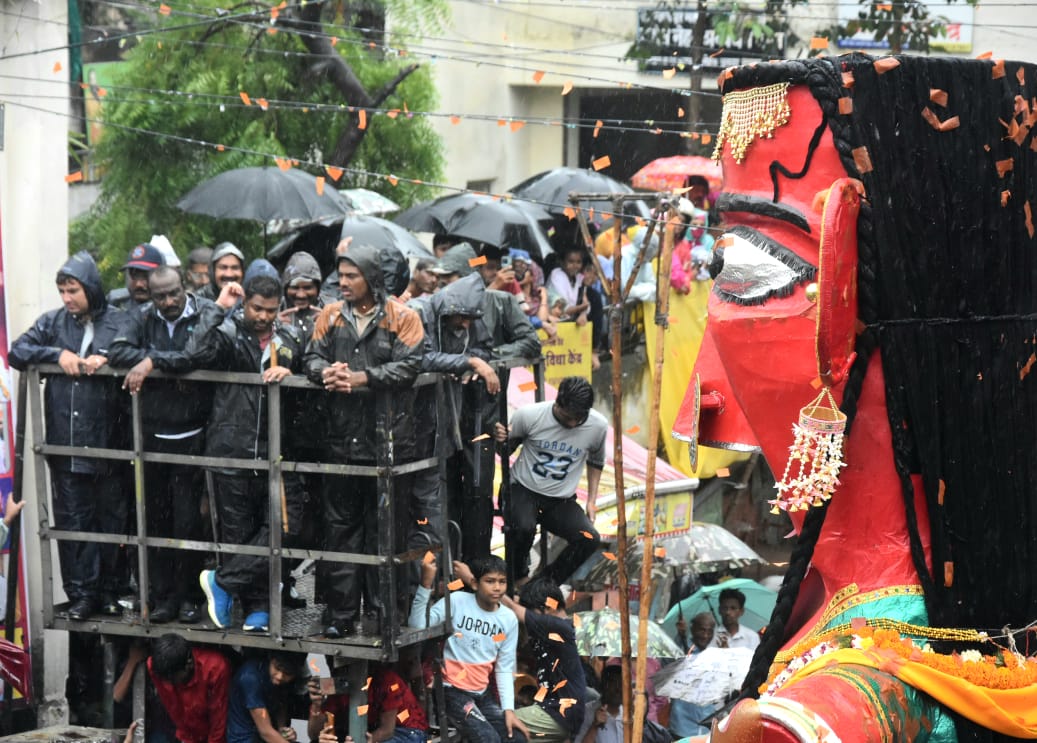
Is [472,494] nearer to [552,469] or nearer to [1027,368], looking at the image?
[552,469]

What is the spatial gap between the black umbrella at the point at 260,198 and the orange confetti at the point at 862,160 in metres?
9.09

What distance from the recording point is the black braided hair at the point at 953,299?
4.25 meters

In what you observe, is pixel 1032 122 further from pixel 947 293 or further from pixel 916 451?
pixel 916 451

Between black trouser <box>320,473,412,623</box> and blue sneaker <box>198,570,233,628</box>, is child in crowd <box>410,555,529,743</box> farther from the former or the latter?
blue sneaker <box>198,570,233,628</box>

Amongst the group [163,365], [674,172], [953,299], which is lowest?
[163,365]

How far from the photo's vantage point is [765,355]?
→ 14.3ft

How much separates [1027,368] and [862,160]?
80 cm

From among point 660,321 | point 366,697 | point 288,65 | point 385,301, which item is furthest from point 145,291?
point 288,65

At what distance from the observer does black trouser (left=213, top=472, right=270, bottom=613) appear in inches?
324

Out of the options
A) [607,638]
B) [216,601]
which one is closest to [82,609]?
[216,601]

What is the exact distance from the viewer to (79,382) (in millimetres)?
8484

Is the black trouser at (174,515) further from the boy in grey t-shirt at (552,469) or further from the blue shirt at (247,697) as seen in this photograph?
the boy in grey t-shirt at (552,469)

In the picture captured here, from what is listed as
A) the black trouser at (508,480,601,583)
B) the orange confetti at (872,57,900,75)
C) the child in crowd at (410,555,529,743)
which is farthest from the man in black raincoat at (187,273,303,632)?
the orange confetti at (872,57,900,75)

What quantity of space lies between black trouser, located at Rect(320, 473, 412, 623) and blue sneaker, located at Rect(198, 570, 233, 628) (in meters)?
0.62
